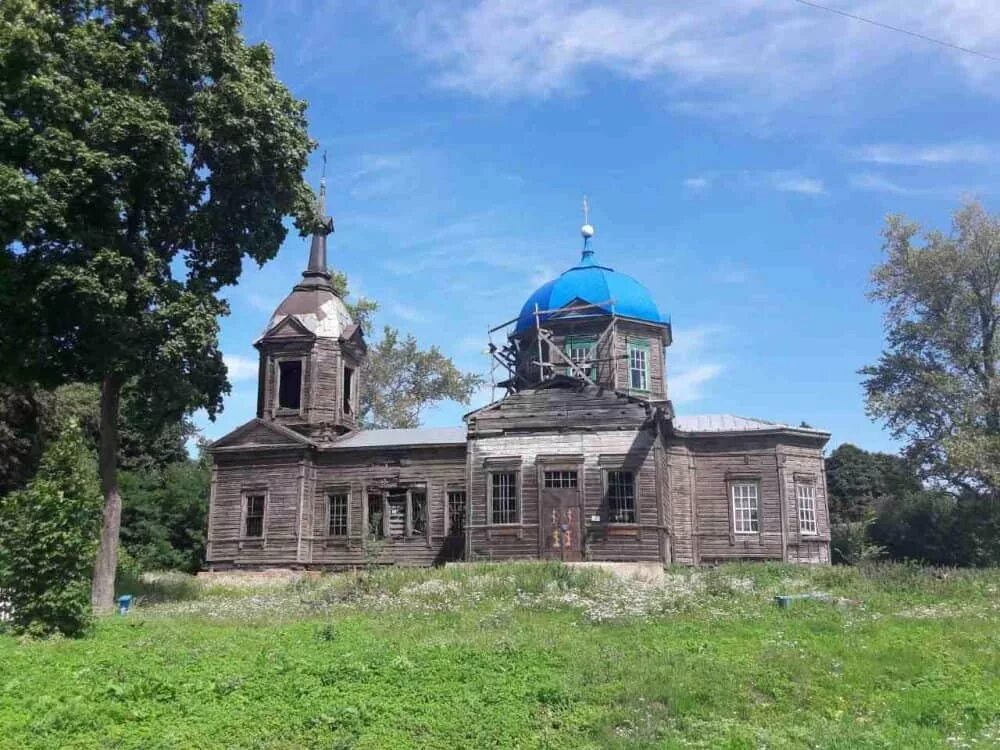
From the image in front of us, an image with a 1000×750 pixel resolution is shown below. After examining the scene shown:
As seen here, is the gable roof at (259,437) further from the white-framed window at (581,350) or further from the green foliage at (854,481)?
the green foliage at (854,481)

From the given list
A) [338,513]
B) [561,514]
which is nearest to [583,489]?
[561,514]

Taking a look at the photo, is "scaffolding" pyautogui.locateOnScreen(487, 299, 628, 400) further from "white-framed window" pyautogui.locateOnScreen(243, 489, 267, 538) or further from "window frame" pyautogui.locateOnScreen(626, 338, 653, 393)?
"white-framed window" pyautogui.locateOnScreen(243, 489, 267, 538)

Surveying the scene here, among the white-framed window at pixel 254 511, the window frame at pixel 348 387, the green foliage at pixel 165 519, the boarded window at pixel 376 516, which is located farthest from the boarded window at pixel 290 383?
the green foliage at pixel 165 519

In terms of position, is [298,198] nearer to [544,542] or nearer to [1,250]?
[1,250]

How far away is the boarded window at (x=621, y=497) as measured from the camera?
2630 centimetres

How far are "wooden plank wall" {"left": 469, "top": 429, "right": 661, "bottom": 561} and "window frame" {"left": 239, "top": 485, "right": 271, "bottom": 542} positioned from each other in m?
7.42

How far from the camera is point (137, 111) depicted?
19625 mm

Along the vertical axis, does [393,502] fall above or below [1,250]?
below

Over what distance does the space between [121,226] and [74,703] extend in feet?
42.1

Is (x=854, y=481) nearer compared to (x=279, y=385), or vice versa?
(x=279, y=385)

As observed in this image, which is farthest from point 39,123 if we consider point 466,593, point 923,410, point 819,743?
point 923,410

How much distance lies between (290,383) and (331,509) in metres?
5.18

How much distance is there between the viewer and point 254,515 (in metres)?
30.3

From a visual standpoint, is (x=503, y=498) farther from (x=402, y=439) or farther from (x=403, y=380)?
(x=403, y=380)
